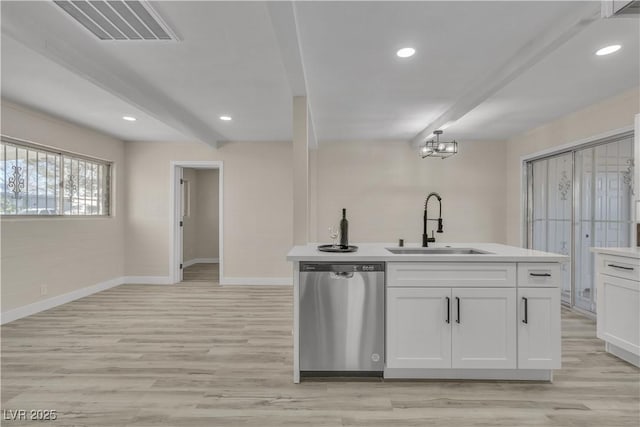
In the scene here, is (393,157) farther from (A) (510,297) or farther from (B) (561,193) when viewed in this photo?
(A) (510,297)

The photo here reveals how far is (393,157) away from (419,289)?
381 cm

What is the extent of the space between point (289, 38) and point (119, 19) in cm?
107

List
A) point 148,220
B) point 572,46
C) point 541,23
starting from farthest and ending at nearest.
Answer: point 148,220, point 572,46, point 541,23

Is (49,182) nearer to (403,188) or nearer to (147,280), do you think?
(147,280)

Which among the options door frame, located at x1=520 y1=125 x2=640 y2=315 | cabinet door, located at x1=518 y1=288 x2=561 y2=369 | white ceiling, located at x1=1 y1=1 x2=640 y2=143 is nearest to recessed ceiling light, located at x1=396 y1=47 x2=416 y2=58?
white ceiling, located at x1=1 y1=1 x2=640 y2=143

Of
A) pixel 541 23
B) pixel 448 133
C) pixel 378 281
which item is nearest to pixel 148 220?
pixel 378 281

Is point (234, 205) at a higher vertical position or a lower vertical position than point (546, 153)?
lower

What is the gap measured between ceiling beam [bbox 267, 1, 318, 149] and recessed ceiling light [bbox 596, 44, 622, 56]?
229cm

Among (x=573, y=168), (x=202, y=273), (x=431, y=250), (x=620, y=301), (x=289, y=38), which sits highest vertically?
(x=289, y=38)

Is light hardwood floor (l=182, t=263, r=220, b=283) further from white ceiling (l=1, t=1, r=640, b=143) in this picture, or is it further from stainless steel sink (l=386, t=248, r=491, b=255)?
stainless steel sink (l=386, t=248, r=491, b=255)

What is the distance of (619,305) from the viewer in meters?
2.71

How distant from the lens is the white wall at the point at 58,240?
12.1 ft

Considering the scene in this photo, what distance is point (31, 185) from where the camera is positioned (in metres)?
4.01

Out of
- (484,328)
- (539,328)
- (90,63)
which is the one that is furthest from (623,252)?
(90,63)
